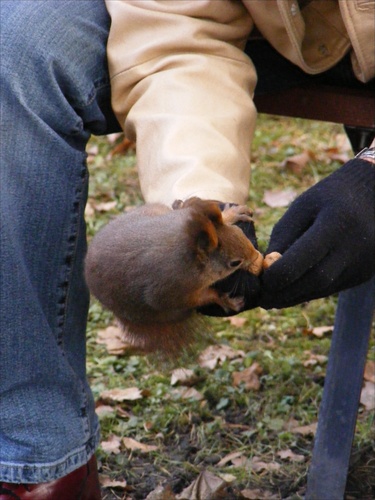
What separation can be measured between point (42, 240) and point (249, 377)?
1000 millimetres

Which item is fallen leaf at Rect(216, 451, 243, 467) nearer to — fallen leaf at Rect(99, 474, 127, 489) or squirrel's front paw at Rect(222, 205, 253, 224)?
fallen leaf at Rect(99, 474, 127, 489)

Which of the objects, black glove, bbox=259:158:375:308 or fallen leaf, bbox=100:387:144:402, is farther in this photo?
fallen leaf, bbox=100:387:144:402

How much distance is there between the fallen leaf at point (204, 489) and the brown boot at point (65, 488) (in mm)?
288

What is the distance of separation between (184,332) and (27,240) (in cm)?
39

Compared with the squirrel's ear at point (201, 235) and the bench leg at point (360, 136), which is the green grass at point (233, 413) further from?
the bench leg at point (360, 136)

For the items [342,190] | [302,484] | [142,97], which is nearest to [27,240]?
[142,97]

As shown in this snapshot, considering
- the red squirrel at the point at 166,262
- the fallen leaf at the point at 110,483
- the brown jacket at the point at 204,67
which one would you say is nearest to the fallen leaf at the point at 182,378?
the fallen leaf at the point at 110,483

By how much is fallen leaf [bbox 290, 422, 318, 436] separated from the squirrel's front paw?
1015 millimetres

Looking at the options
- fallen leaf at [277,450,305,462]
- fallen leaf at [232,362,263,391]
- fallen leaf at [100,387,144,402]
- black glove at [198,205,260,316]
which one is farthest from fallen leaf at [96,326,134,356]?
black glove at [198,205,260,316]

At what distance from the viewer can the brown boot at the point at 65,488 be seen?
1562mm

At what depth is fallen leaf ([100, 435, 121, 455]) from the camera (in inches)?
84.6

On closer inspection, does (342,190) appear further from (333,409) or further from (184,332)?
(333,409)

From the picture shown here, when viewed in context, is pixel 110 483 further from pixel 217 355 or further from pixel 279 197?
pixel 279 197

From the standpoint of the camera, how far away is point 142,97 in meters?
1.64
